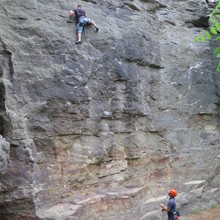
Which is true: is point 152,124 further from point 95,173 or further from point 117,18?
point 117,18

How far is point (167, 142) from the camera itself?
839 centimetres

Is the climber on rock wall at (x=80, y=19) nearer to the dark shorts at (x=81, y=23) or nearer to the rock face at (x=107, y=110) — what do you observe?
the dark shorts at (x=81, y=23)

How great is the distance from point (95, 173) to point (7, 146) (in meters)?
2.52

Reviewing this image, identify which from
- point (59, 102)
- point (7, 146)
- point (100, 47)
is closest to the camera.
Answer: point (7, 146)

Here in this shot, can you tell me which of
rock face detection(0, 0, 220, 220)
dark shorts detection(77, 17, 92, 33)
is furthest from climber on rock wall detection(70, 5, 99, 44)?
rock face detection(0, 0, 220, 220)

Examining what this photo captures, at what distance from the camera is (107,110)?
7.24 metres

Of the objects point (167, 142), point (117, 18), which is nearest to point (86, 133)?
point (167, 142)

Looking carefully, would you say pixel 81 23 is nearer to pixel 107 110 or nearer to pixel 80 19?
pixel 80 19

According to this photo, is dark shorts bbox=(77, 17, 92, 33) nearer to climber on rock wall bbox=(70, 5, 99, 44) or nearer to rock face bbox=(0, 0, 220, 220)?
climber on rock wall bbox=(70, 5, 99, 44)

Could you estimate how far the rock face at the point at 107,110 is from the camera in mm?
5926

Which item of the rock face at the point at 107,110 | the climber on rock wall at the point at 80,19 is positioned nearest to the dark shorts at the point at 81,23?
the climber on rock wall at the point at 80,19

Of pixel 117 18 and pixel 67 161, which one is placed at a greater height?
pixel 117 18

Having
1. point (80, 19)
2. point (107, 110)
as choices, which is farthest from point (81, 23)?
point (107, 110)

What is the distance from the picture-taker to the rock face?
5.93m
